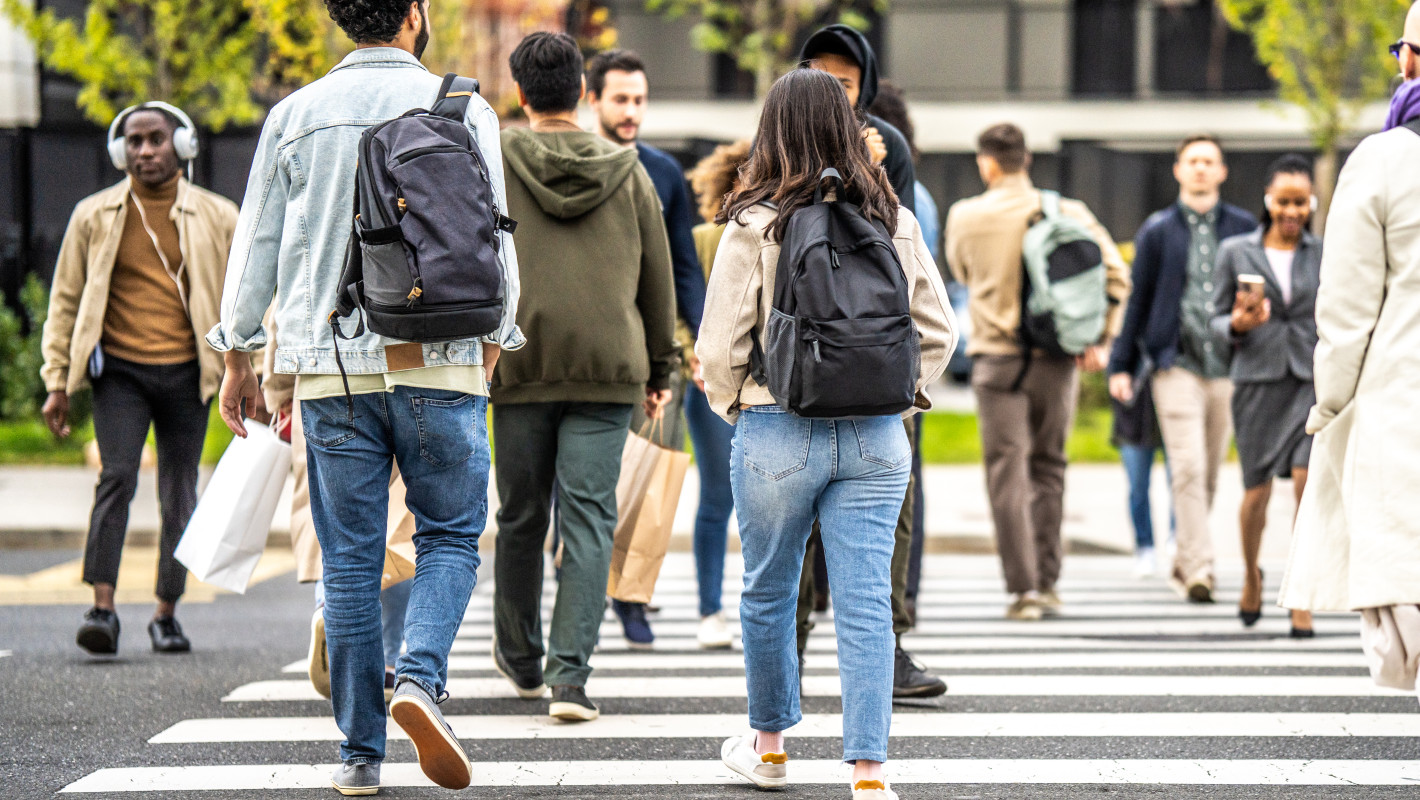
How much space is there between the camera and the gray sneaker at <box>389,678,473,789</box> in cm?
362

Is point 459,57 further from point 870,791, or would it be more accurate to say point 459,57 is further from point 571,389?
point 870,791

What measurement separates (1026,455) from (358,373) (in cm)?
414

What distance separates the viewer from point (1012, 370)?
7211mm

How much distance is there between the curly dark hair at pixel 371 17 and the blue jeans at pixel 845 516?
54.3 inches

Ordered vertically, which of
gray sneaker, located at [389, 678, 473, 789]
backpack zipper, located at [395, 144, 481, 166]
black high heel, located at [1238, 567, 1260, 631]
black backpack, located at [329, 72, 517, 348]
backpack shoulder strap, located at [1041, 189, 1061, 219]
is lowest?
black high heel, located at [1238, 567, 1260, 631]

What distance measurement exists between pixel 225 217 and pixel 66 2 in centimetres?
1351

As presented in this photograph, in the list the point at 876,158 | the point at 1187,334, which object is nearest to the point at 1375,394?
the point at 876,158

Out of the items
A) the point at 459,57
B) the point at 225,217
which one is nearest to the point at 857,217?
the point at 225,217

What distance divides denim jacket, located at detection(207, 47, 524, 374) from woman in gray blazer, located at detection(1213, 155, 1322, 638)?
4.10 metres

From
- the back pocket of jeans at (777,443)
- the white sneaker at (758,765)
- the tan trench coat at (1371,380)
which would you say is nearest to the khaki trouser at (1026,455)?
the tan trench coat at (1371,380)

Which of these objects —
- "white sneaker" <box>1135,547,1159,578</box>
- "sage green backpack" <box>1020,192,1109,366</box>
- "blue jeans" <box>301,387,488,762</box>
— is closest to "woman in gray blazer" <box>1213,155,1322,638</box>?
"sage green backpack" <box>1020,192,1109,366</box>

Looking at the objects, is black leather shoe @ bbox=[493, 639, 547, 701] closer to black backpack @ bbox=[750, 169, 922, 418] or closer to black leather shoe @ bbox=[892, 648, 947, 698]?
black leather shoe @ bbox=[892, 648, 947, 698]

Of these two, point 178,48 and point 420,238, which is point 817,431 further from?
point 178,48

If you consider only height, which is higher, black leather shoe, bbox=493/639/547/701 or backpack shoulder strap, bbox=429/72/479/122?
backpack shoulder strap, bbox=429/72/479/122
